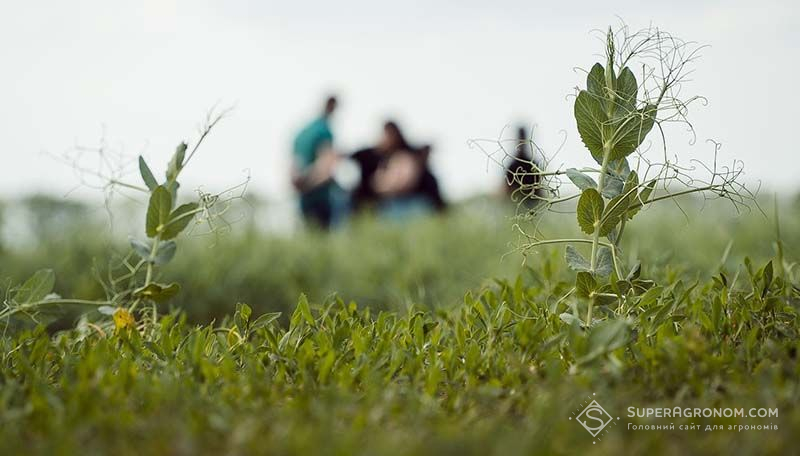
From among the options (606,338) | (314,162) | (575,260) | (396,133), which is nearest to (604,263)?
(575,260)

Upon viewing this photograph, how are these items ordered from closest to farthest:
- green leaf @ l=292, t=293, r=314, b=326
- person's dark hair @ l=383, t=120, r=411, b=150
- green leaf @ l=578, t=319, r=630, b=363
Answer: green leaf @ l=578, t=319, r=630, b=363
green leaf @ l=292, t=293, r=314, b=326
person's dark hair @ l=383, t=120, r=411, b=150

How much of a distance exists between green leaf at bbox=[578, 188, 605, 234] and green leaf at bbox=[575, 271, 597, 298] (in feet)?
0.33

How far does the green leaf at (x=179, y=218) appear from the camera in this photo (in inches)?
67.1

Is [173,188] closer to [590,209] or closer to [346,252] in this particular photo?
[590,209]

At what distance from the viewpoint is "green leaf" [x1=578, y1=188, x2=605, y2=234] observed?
1.45 meters

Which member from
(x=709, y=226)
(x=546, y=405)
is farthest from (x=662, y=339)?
(x=709, y=226)

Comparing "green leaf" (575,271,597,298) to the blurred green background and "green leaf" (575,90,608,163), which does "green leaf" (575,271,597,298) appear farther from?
the blurred green background

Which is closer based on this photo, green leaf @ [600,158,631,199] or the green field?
the green field

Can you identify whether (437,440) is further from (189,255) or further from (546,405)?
(189,255)

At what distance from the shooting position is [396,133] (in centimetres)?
840

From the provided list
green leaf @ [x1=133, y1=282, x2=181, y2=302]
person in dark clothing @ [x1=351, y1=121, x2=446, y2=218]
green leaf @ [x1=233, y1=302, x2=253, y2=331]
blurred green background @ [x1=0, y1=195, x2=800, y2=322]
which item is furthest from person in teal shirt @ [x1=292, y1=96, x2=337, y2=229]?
green leaf @ [x1=233, y1=302, x2=253, y2=331]

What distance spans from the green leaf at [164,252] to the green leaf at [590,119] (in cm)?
97

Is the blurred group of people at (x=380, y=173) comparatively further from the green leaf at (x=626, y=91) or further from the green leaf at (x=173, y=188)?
the green leaf at (x=626, y=91)

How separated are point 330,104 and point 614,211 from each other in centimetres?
733
